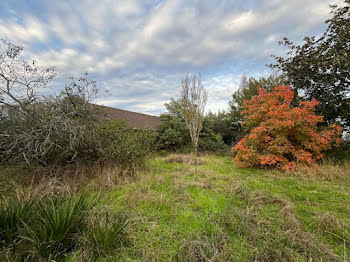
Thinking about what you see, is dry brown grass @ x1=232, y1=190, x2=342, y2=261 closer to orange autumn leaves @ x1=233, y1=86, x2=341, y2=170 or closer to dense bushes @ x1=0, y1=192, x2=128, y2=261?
dense bushes @ x1=0, y1=192, x2=128, y2=261

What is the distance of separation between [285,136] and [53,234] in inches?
258

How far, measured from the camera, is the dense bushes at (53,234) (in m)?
1.41

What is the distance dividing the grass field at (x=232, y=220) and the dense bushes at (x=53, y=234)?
0.13 metres

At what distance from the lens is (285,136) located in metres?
5.11

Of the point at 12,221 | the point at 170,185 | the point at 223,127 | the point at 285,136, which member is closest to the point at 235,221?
the point at 170,185

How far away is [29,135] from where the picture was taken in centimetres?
322

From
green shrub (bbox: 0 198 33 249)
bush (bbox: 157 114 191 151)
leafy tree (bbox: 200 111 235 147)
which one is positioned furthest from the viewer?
leafy tree (bbox: 200 111 235 147)

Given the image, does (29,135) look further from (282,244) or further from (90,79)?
(282,244)

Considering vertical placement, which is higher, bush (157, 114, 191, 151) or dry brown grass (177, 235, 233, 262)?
bush (157, 114, 191, 151)

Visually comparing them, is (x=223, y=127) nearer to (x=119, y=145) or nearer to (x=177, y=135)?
(x=177, y=135)

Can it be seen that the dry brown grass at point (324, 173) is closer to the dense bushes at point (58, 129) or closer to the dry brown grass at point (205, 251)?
the dry brown grass at point (205, 251)

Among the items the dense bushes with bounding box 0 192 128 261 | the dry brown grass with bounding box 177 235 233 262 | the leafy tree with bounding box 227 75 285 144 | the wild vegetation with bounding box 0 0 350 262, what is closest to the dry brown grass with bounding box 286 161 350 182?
the wild vegetation with bounding box 0 0 350 262

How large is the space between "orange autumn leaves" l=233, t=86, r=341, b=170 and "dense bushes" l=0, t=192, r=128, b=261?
199 inches

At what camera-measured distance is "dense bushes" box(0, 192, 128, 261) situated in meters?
1.41
